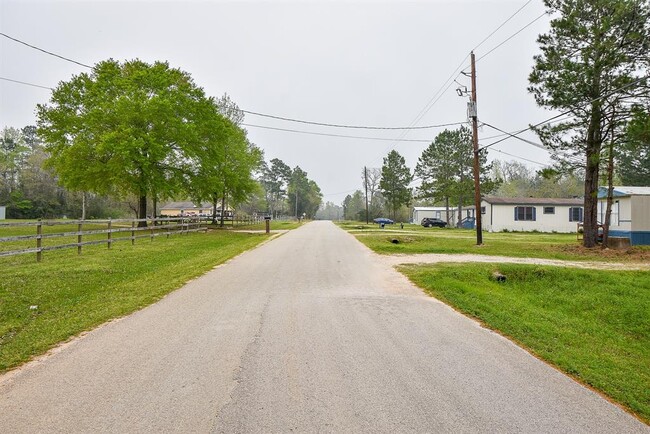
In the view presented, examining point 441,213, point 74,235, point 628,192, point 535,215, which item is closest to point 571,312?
point 74,235

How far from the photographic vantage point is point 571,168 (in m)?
17.0

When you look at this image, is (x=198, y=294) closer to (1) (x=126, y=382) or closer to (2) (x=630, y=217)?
(1) (x=126, y=382)

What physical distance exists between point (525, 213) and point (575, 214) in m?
4.60

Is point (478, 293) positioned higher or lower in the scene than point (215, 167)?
lower

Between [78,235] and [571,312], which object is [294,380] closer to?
[571,312]

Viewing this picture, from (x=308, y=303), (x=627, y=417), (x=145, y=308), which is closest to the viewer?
(x=627, y=417)

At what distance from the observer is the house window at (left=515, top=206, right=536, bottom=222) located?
3662cm

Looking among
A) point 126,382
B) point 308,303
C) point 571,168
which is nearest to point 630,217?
point 571,168

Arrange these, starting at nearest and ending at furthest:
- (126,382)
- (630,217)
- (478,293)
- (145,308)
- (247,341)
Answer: (126,382)
(247,341)
(145,308)
(478,293)
(630,217)

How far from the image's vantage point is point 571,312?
27.0 ft

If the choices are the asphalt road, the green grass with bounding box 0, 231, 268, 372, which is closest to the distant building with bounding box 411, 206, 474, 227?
the green grass with bounding box 0, 231, 268, 372

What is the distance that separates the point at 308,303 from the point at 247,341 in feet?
7.26

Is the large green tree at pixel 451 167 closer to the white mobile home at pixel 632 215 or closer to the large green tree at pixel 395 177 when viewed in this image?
the large green tree at pixel 395 177

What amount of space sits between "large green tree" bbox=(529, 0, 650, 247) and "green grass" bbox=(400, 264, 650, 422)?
24.2 feet
